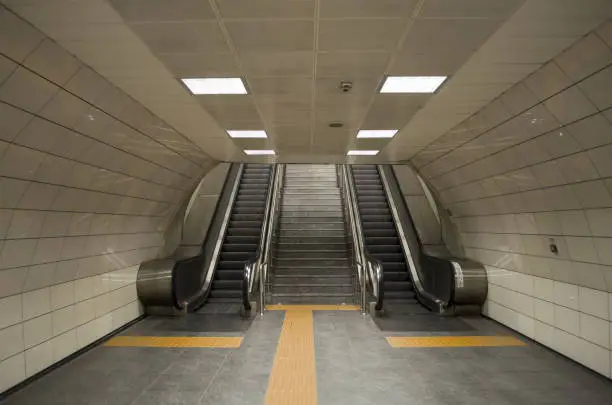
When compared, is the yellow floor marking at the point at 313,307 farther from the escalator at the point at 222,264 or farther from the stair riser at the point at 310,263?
the stair riser at the point at 310,263

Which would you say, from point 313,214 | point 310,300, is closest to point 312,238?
point 313,214

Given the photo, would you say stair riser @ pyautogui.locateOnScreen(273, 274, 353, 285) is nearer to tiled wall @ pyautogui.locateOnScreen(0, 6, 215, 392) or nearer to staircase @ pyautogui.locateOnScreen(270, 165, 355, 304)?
staircase @ pyautogui.locateOnScreen(270, 165, 355, 304)

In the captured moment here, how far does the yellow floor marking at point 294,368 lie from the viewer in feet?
11.6

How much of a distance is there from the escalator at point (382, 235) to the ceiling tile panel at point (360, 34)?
4.45m

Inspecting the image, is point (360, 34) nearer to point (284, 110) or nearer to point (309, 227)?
point (284, 110)

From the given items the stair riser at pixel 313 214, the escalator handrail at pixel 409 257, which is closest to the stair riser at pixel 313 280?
the escalator handrail at pixel 409 257

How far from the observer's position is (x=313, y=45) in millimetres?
2805

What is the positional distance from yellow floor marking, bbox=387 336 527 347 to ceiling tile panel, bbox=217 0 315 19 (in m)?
4.14

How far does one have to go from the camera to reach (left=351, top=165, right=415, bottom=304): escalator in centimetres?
802

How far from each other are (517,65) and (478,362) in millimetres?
3119

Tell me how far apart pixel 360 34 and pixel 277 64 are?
74cm

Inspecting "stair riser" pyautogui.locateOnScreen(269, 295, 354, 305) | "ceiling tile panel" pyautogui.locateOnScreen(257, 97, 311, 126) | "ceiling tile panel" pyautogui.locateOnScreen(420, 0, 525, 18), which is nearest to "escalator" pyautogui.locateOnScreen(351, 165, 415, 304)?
"stair riser" pyautogui.locateOnScreen(269, 295, 354, 305)

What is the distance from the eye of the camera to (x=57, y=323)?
439 cm

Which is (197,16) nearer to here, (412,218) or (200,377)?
(200,377)
